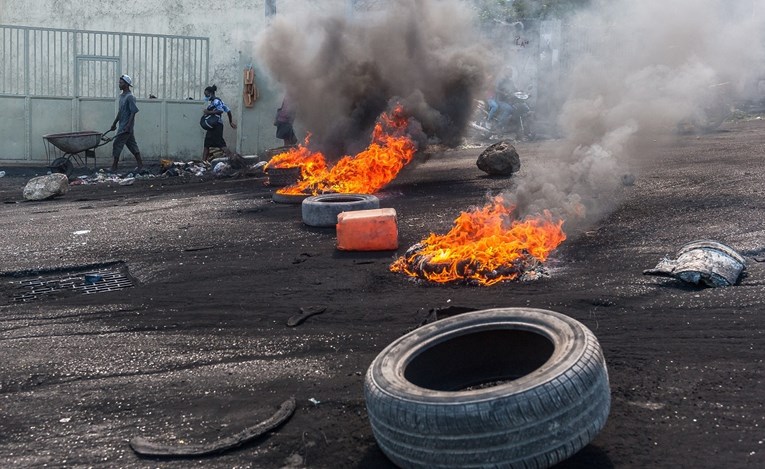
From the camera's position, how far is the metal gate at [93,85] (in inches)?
734

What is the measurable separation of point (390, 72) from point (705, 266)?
922cm

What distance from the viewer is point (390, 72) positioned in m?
14.2

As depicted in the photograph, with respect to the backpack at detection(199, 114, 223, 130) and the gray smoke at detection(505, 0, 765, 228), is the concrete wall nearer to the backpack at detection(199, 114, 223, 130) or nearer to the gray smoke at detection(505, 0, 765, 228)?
the backpack at detection(199, 114, 223, 130)

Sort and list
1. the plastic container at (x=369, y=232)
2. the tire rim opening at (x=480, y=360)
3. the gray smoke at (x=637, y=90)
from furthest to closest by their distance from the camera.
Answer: the gray smoke at (x=637, y=90) → the plastic container at (x=369, y=232) → the tire rim opening at (x=480, y=360)

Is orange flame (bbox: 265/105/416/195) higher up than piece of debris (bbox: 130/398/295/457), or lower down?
higher up

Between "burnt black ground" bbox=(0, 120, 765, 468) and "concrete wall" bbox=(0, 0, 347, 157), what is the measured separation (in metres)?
9.89

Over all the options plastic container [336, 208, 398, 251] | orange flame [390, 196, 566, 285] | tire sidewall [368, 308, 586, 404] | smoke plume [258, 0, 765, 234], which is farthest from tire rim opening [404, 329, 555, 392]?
plastic container [336, 208, 398, 251]

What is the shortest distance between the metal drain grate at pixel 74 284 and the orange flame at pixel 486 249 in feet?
8.93

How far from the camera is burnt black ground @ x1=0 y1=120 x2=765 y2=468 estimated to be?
12.8 feet

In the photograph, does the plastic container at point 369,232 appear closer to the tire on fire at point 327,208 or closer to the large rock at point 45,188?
the tire on fire at point 327,208

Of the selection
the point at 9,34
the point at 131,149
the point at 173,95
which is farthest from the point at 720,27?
the point at 9,34

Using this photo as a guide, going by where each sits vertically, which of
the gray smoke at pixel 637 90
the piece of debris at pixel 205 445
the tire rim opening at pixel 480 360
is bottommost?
the piece of debris at pixel 205 445

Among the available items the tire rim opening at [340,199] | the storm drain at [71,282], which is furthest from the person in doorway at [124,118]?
the storm drain at [71,282]

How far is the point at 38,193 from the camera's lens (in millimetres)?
13508
